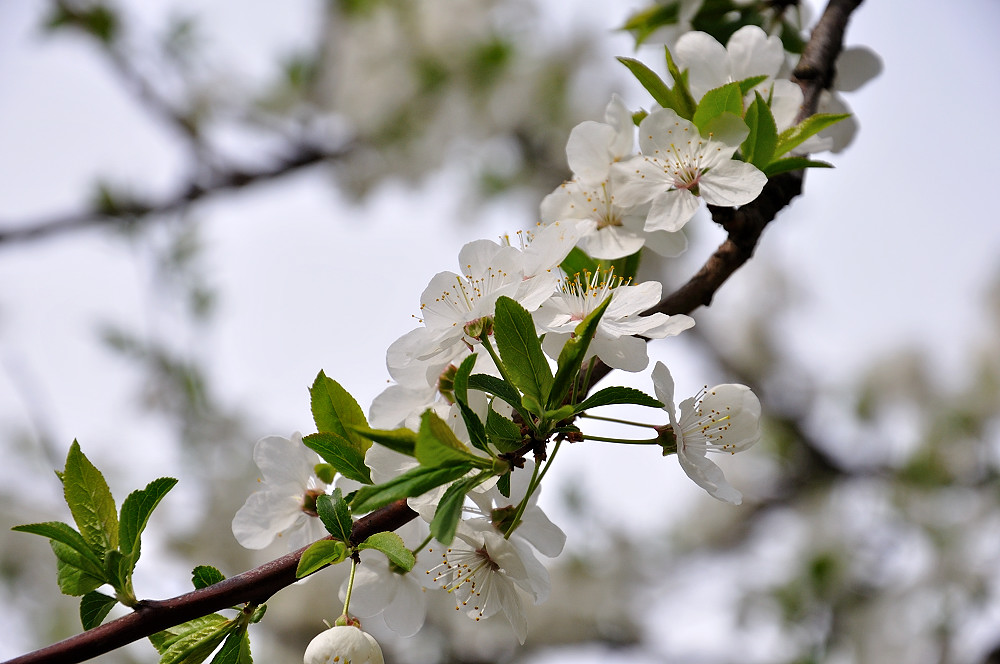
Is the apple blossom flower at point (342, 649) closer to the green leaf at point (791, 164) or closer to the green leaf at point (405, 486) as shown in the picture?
the green leaf at point (405, 486)

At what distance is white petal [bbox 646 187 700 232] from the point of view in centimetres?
55

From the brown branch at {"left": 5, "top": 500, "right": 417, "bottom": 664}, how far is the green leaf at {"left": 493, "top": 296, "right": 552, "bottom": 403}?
0.14 m

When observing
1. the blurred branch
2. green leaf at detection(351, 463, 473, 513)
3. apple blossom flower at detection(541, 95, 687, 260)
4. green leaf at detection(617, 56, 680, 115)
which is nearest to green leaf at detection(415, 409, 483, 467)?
green leaf at detection(351, 463, 473, 513)

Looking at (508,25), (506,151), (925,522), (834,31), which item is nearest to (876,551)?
(925,522)

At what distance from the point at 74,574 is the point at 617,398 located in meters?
0.35

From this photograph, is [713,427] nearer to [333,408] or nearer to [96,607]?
[333,408]

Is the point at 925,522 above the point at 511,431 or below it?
below

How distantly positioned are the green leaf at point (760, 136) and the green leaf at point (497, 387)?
0.27m

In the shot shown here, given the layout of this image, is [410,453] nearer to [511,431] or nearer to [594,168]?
[511,431]

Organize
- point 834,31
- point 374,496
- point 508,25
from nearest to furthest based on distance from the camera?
point 374,496 → point 834,31 → point 508,25

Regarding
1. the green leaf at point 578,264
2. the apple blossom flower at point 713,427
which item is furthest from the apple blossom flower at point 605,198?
the apple blossom flower at point 713,427

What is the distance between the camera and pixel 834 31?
743 millimetres

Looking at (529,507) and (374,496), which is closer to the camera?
(374,496)

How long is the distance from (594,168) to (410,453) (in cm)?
31
